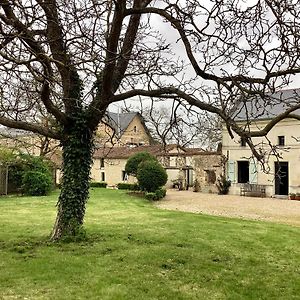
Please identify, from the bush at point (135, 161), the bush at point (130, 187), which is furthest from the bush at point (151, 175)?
the bush at point (130, 187)

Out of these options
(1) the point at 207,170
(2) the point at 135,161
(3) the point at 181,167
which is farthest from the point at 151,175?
(3) the point at 181,167

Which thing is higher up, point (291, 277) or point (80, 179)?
point (80, 179)

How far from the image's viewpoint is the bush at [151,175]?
85.8ft

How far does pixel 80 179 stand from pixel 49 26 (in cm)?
354

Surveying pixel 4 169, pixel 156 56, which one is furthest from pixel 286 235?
pixel 4 169

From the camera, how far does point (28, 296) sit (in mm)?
5457

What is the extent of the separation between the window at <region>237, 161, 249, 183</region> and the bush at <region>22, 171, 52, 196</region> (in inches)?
518

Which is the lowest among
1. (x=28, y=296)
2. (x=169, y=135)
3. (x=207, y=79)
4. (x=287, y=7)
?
(x=28, y=296)

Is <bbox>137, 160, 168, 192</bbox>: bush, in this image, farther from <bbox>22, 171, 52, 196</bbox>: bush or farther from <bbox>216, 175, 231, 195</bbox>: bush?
<bbox>22, 171, 52, 196</bbox>: bush

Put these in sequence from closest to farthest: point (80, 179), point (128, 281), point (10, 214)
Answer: point (128, 281)
point (80, 179)
point (10, 214)

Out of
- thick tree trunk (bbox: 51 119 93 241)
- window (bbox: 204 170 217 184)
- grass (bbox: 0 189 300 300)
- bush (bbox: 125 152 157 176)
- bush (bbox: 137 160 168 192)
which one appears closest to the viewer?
grass (bbox: 0 189 300 300)

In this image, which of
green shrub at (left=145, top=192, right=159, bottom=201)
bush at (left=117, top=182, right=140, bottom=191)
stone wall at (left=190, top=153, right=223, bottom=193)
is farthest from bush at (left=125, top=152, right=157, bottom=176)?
stone wall at (left=190, top=153, right=223, bottom=193)

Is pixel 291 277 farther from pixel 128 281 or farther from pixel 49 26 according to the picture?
pixel 49 26

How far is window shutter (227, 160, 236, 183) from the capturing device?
30.1 m
